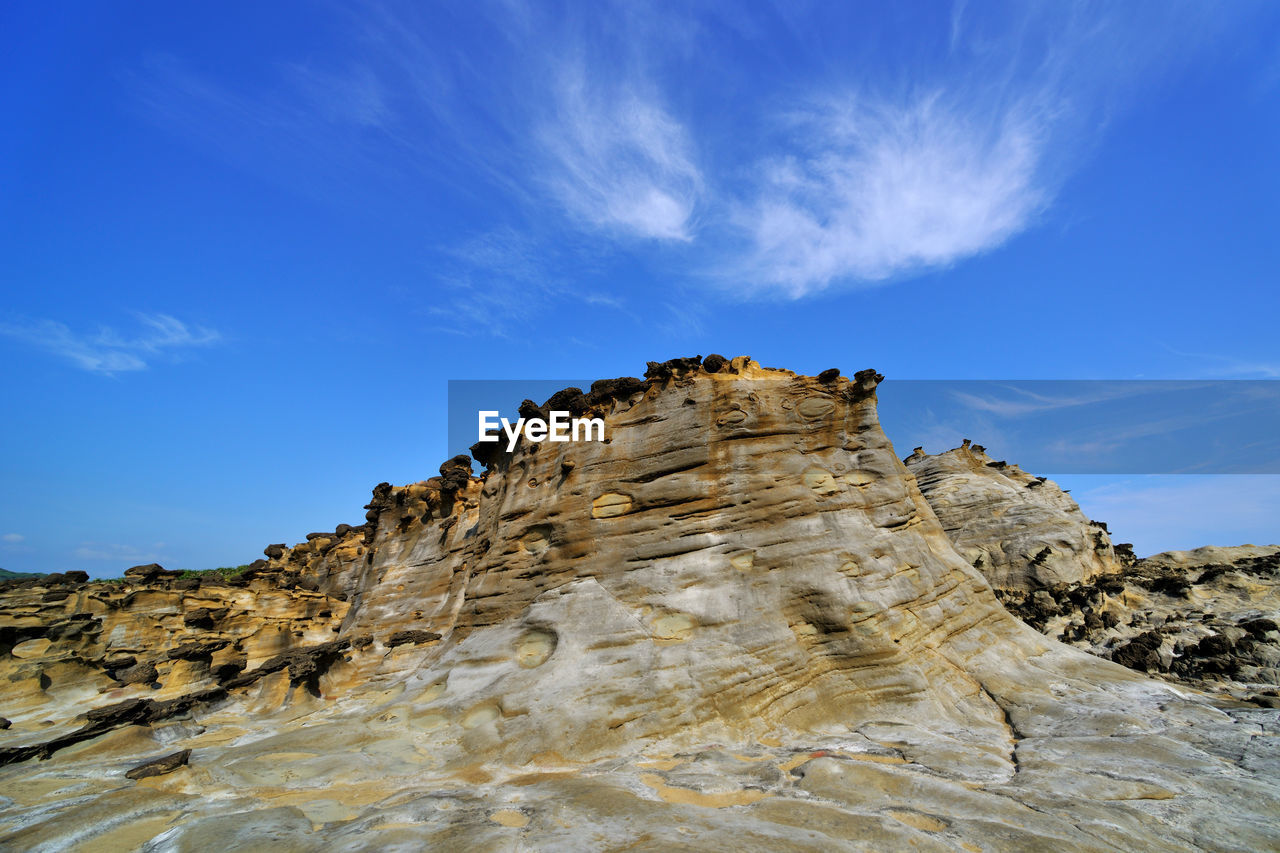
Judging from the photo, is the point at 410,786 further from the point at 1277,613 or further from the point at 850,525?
the point at 1277,613

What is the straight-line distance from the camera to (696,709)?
987 centimetres

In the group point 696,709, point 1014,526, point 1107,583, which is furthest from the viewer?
point 1014,526

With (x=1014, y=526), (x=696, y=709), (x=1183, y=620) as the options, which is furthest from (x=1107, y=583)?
(x=696, y=709)

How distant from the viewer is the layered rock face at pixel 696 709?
626cm

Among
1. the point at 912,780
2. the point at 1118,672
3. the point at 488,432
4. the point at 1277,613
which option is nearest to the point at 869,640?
the point at 912,780

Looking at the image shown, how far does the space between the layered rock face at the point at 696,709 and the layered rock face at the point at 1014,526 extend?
9956 millimetres

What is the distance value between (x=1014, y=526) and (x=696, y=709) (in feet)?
61.1

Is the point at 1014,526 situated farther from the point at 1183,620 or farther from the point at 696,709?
the point at 696,709

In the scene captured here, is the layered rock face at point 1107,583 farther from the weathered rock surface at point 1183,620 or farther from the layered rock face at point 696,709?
the layered rock face at point 696,709

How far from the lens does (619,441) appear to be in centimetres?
1429

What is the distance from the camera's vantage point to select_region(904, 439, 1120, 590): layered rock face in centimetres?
2117

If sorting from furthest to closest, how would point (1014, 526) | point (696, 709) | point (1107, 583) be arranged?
point (1014, 526) < point (1107, 583) < point (696, 709)

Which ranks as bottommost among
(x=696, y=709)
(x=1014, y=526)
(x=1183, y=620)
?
(x=696, y=709)

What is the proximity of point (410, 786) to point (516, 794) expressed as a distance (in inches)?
76.8
